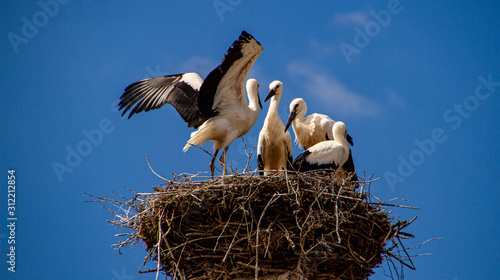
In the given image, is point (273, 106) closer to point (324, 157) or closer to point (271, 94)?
point (271, 94)

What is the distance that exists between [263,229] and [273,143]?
2287 millimetres

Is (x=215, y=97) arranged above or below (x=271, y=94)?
below

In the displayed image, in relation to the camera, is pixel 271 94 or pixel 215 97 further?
pixel 271 94

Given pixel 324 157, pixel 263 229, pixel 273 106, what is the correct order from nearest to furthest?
pixel 263 229
pixel 324 157
pixel 273 106

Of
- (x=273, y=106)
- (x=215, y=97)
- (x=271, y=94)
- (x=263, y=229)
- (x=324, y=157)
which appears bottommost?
(x=263, y=229)

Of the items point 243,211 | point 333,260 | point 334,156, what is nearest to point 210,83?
point 334,156

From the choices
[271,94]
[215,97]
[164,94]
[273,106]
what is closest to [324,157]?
[273,106]

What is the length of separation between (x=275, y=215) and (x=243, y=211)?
257 mm

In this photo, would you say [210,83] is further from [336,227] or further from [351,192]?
[336,227]

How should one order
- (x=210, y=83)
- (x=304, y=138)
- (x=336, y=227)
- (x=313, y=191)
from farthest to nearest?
(x=304, y=138) < (x=210, y=83) < (x=313, y=191) < (x=336, y=227)

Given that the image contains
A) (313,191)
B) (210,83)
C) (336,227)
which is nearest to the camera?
(336,227)

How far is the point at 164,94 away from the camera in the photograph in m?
7.32

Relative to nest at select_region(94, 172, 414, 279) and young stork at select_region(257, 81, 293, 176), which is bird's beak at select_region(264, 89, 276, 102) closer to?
young stork at select_region(257, 81, 293, 176)

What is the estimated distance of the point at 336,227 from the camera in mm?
4453
